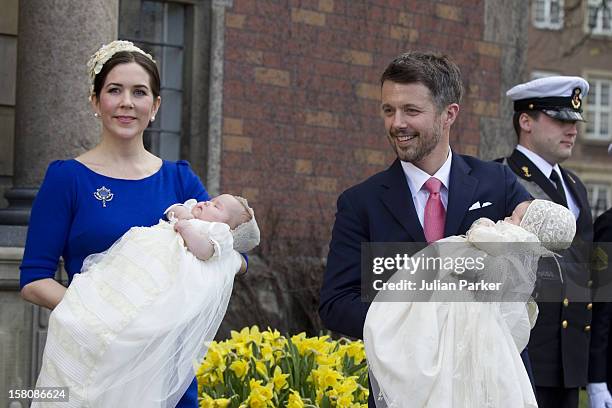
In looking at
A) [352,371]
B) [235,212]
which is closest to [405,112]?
[235,212]

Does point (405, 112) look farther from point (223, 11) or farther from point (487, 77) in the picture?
point (487, 77)

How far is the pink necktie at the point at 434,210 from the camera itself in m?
3.78

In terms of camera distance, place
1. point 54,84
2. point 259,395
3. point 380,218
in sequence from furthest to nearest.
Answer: point 54,84
point 259,395
point 380,218

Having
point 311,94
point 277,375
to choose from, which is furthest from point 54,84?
point 311,94

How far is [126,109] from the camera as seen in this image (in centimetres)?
400

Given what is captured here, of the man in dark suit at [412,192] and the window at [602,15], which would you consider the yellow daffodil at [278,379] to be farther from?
the window at [602,15]

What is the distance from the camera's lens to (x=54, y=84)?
6156 millimetres

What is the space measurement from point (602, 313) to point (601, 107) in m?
34.4

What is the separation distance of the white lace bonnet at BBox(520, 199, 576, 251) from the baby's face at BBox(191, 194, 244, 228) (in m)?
0.98

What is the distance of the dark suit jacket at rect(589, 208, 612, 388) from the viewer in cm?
557

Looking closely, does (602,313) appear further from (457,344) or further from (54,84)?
(54,84)

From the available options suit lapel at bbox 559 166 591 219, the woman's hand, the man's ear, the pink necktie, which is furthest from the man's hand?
suit lapel at bbox 559 166 591 219

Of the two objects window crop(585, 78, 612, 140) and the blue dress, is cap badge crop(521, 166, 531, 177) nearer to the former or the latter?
the blue dress

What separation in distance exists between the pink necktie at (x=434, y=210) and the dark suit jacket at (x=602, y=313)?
197 centimetres
